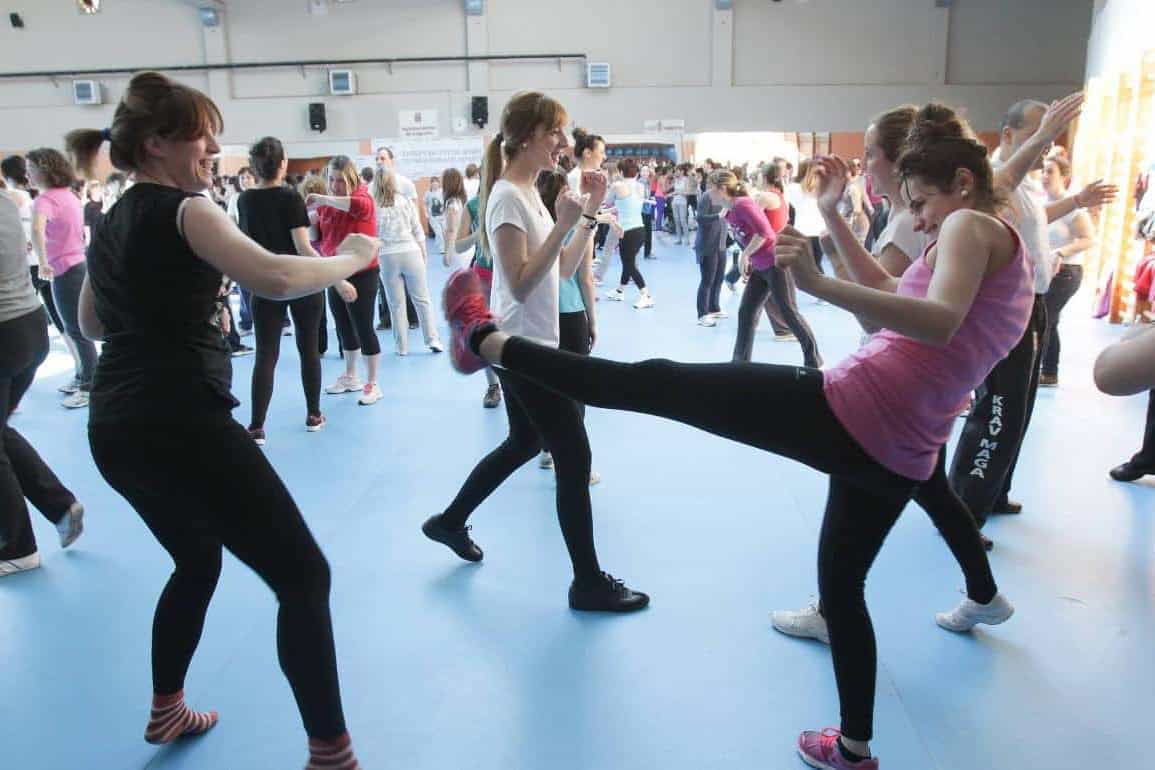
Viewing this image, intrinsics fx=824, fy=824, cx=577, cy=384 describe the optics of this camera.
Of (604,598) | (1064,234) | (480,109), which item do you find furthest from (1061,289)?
(480,109)

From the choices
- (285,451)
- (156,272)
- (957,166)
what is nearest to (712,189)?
(285,451)

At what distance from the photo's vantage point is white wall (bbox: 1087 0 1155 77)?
7727mm

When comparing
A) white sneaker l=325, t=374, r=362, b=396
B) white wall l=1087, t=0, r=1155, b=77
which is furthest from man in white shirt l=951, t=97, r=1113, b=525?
white wall l=1087, t=0, r=1155, b=77

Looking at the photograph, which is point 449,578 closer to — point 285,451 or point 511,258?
point 511,258

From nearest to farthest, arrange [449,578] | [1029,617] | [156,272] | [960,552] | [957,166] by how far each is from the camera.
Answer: [156,272], [957,166], [960,552], [1029,617], [449,578]

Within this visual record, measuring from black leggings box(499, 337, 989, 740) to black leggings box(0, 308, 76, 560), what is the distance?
198 centimetres

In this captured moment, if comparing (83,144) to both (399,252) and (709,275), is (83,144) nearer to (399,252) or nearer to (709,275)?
(399,252)

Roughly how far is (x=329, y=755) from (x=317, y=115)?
1719 cm

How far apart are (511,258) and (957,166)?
1.14 metres

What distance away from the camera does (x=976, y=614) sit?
2.35m

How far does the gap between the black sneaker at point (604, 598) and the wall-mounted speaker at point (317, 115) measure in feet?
54.1

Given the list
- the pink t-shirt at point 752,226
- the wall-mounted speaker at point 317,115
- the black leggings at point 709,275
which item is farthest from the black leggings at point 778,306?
the wall-mounted speaker at point 317,115

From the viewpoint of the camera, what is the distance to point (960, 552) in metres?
2.29

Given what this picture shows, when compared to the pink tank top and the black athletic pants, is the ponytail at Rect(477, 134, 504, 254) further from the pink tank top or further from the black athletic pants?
the black athletic pants
